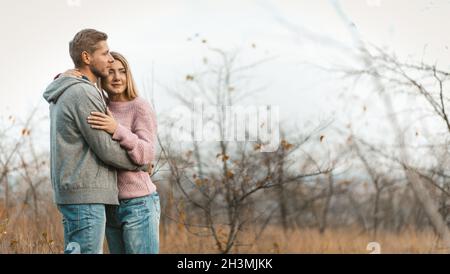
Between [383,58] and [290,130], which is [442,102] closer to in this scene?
[383,58]

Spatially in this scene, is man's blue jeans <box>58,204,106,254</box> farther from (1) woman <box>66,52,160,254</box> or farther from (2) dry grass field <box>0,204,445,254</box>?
(2) dry grass field <box>0,204,445,254</box>

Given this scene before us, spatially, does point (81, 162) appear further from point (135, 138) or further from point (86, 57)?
point (86, 57)

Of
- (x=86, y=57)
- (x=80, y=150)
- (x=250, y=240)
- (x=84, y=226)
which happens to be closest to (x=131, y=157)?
(x=80, y=150)

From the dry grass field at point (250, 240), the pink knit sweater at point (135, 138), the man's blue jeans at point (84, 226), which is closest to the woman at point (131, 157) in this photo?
the pink knit sweater at point (135, 138)

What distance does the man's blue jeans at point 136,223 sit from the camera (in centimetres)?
206

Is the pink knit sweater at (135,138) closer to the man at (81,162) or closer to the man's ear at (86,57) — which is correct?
the man at (81,162)

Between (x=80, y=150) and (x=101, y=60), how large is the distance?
33 cm

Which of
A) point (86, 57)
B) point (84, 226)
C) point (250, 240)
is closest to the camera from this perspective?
point (84, 226)

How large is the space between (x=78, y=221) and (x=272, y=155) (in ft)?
8.65

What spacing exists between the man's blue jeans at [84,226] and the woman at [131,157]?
10 cm

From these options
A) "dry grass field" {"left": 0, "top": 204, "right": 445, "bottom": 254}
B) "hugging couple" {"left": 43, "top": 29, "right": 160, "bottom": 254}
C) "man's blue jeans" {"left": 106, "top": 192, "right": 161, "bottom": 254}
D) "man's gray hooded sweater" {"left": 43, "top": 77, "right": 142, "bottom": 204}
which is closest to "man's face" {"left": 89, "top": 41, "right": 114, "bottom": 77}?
"hugging couple" {"left": 43, "top": 29, "right": 160, "bottom": 254}

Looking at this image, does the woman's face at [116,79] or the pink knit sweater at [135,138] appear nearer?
the pink knit sweater at [135,138]

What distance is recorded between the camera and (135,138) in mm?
2031
